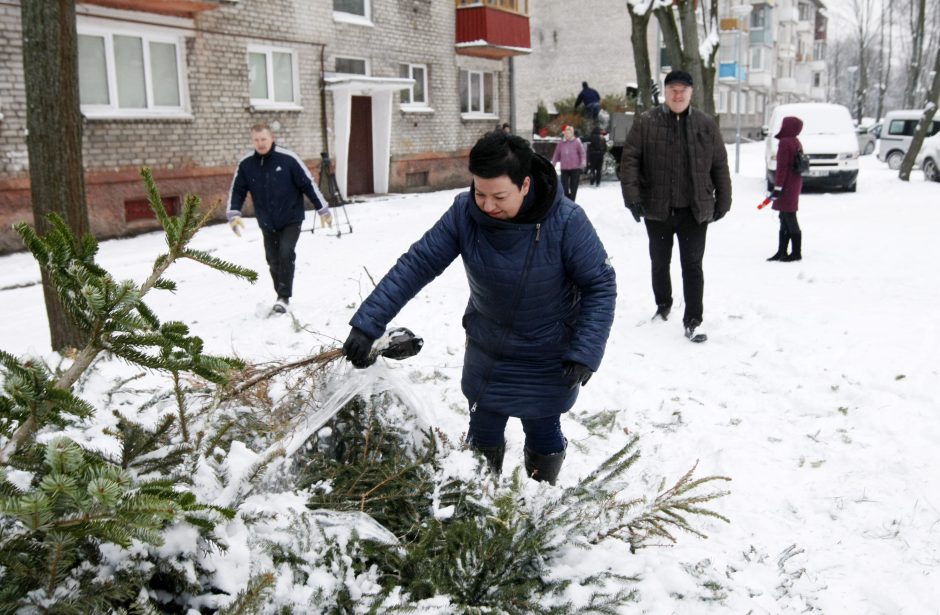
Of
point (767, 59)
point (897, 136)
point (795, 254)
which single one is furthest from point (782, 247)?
point (767, 59)

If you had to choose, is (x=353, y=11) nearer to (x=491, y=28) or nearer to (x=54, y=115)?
(x=491, y=28)

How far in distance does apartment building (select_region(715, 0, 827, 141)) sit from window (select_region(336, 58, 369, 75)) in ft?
78.6

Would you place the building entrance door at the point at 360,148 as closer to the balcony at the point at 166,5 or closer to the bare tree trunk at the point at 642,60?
the balcony at the point at 166,5

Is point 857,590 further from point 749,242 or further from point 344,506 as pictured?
point 749,242

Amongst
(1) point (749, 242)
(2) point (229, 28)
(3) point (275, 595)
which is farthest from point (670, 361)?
(2) point (229, 28)

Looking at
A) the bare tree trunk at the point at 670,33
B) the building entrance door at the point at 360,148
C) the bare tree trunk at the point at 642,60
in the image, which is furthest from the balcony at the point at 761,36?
the building entrance door at the point at 360,148

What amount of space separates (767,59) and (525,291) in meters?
55.6

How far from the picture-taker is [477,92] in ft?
73.5

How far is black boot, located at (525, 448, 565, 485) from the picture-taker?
335 cm

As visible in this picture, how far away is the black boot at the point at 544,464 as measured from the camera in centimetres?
335

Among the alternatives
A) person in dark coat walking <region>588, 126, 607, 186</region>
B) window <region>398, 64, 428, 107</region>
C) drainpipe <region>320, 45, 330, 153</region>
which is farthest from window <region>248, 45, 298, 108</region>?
person in dark coat walking <region>588, 126, 607, 186</region>

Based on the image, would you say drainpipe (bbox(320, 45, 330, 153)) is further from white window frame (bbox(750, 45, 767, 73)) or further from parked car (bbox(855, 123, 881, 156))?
white window frame (bbox(750, 45, 767, 73))

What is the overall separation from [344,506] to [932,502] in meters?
2.87

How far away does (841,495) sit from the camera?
3.69 meters
